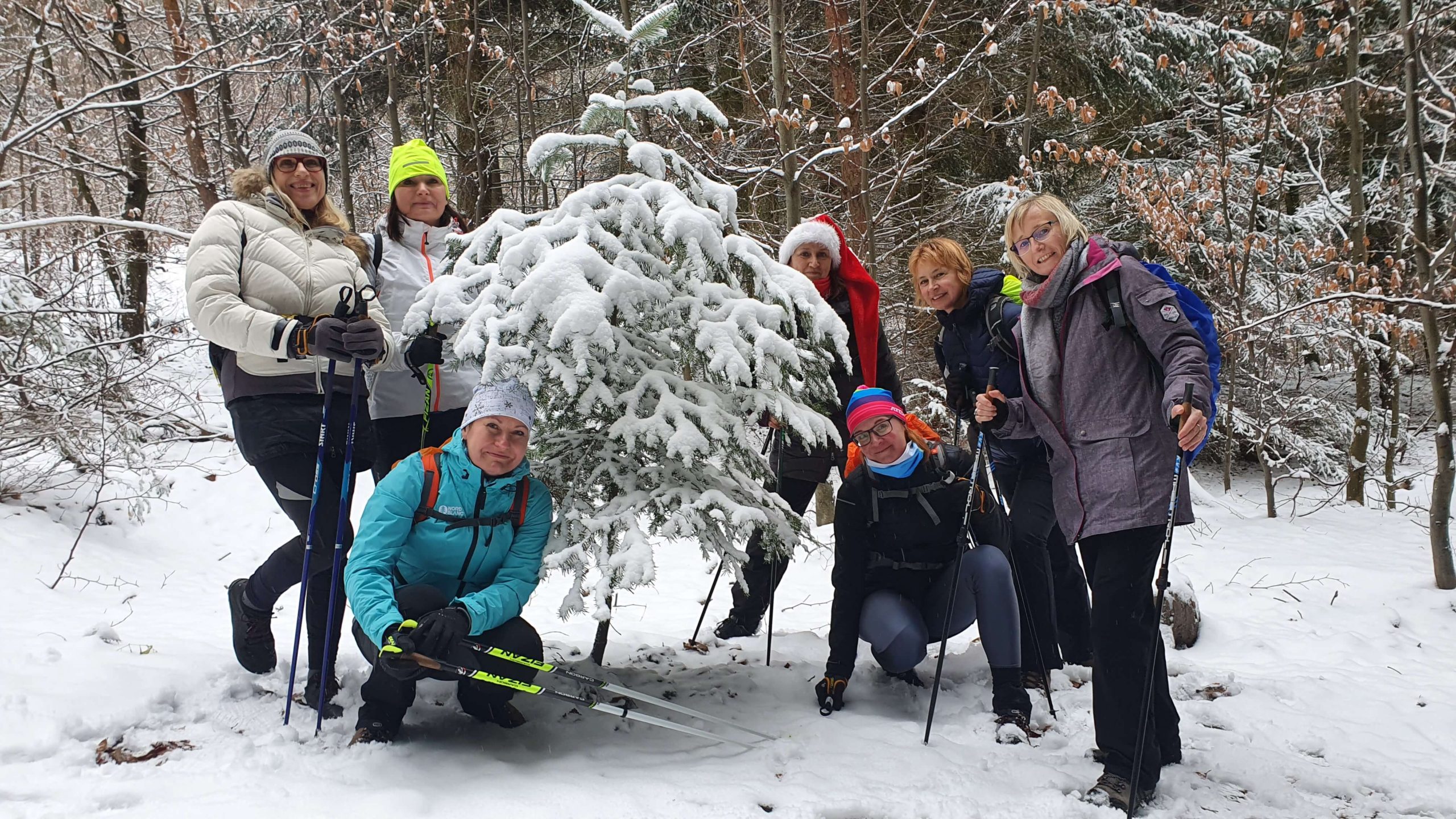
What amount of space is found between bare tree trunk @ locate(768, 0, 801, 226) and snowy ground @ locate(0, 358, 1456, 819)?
3.86 metres

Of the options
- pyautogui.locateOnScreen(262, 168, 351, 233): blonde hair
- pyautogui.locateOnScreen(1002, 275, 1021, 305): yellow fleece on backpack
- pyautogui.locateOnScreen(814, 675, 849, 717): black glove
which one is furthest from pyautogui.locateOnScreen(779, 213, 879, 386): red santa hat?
pyautogui.locateOnScreen(262, 168, 351, 233): blonde hair

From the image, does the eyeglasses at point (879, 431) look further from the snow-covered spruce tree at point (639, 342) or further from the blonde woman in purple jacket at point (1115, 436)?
the blonde woman in purple jacket at point (1115, 436)

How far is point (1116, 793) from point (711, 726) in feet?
4.99

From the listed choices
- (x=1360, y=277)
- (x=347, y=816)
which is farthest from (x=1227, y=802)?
(x=1360, y=277)

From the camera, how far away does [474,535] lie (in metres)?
3.19

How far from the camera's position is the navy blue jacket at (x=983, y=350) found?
12.4 ft

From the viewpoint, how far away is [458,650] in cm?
293

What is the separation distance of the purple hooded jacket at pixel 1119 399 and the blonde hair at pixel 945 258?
925mm

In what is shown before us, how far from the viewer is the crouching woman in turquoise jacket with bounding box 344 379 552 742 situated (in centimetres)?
299

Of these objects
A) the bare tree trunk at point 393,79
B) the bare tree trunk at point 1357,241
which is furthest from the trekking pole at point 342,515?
the bare tree trunk at point 1357,241

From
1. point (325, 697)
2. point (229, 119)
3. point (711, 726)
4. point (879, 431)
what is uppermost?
point (229, 119)

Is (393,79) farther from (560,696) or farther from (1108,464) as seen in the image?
(1108,464)

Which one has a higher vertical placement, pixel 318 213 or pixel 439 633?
pixel 318 213

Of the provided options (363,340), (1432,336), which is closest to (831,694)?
(363,340)
